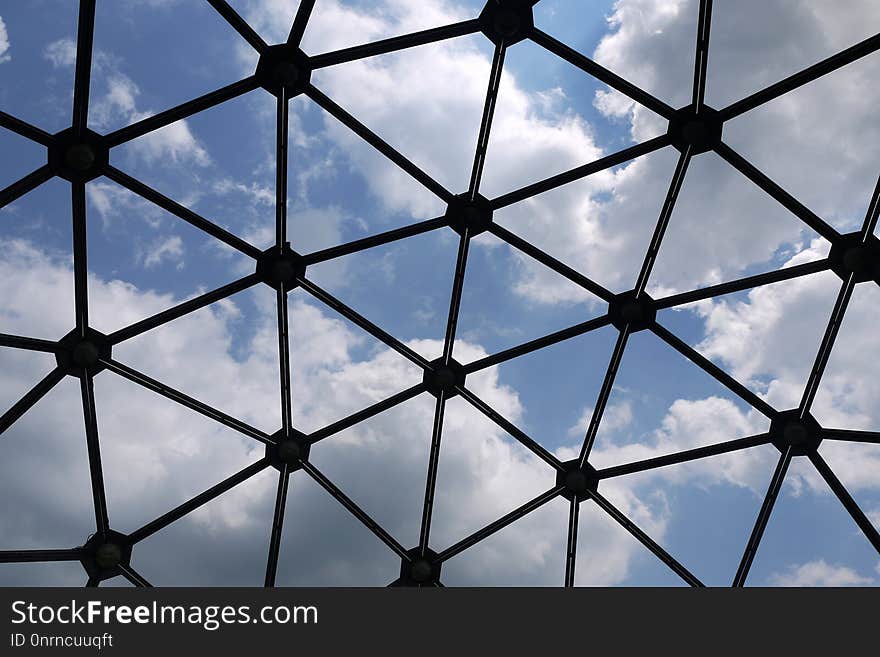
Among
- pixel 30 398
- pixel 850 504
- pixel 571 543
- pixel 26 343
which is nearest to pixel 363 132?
pixel 26 343

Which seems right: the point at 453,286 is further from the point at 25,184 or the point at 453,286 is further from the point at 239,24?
the point at 25,184

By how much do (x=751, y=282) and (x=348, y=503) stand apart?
38.1 ft

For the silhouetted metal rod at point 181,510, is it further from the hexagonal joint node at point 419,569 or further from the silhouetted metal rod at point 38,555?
the hexagonal joint node at point 419,569

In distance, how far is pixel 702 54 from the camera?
599 inches

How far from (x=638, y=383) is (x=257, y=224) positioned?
10846 millimetres

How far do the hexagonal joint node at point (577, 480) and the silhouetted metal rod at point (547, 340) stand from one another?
353cm

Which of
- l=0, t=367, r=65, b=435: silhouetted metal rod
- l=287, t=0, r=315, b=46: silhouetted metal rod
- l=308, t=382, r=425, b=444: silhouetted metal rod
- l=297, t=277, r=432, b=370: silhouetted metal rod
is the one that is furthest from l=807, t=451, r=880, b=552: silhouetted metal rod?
l=0, t=367, r=65, b=435: silhouetted metal rod

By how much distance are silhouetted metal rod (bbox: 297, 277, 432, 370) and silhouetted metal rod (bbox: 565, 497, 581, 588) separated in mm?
6022

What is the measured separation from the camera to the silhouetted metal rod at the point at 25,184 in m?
15.4

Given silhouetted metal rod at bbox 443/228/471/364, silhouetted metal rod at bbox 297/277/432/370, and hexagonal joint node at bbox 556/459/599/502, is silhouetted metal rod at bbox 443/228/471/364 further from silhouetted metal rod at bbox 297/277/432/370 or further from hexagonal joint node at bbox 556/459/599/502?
hexagonal joint node at bbox 556/459/599/502

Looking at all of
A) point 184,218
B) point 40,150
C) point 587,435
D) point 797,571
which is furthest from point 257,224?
point 797,571

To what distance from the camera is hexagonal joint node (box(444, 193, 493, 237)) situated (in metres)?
18.1

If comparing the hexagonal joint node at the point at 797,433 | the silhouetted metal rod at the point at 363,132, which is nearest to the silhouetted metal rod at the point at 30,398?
the silhouetted metal rod at the point at 363,132
